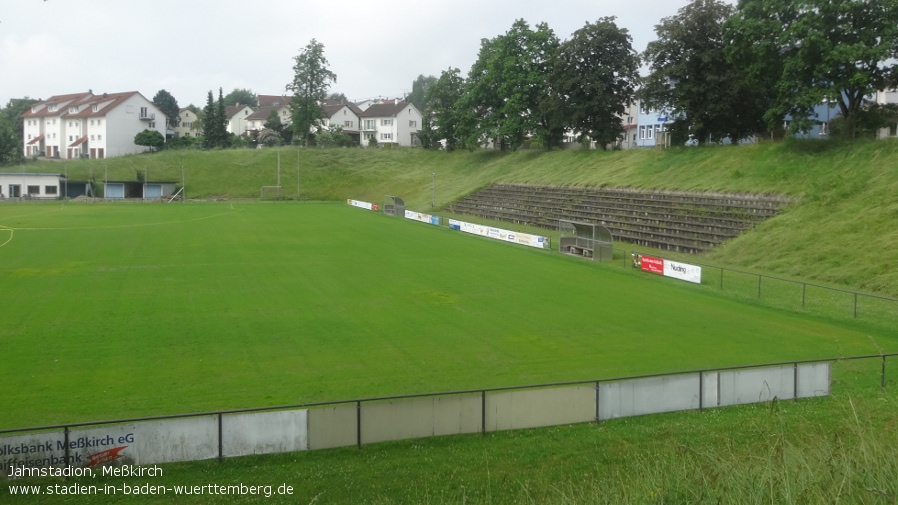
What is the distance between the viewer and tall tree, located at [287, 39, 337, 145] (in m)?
115

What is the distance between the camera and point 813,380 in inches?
667

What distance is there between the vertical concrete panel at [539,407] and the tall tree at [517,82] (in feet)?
240

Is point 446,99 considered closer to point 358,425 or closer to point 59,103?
point 59,103

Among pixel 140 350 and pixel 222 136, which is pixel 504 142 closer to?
pixel 222 136

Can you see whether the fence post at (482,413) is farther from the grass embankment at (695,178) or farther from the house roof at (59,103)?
the house roof at (59,103)

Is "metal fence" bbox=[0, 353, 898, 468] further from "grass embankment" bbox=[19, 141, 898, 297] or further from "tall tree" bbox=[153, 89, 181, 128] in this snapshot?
"tall tree" bbox=[153, 89, 181, 128]

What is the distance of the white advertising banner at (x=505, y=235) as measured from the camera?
158ft

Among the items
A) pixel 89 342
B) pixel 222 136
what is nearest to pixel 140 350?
pixel 89 342

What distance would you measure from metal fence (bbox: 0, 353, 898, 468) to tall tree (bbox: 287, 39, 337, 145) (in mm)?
104963

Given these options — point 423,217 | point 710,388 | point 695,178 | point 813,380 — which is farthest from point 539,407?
point 423,217

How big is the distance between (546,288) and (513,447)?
19.7 meters

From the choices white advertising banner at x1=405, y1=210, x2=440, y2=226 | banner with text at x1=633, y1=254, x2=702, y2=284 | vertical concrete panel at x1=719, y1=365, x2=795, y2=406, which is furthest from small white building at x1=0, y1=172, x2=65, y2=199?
vertical concrete panel at x1=719, y1=365, x2=795, y2=406

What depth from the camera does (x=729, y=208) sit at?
4881 cm

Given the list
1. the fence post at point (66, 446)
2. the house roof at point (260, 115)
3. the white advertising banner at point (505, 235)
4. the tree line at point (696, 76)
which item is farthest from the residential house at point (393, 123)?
the fence post at point (66, 446)
